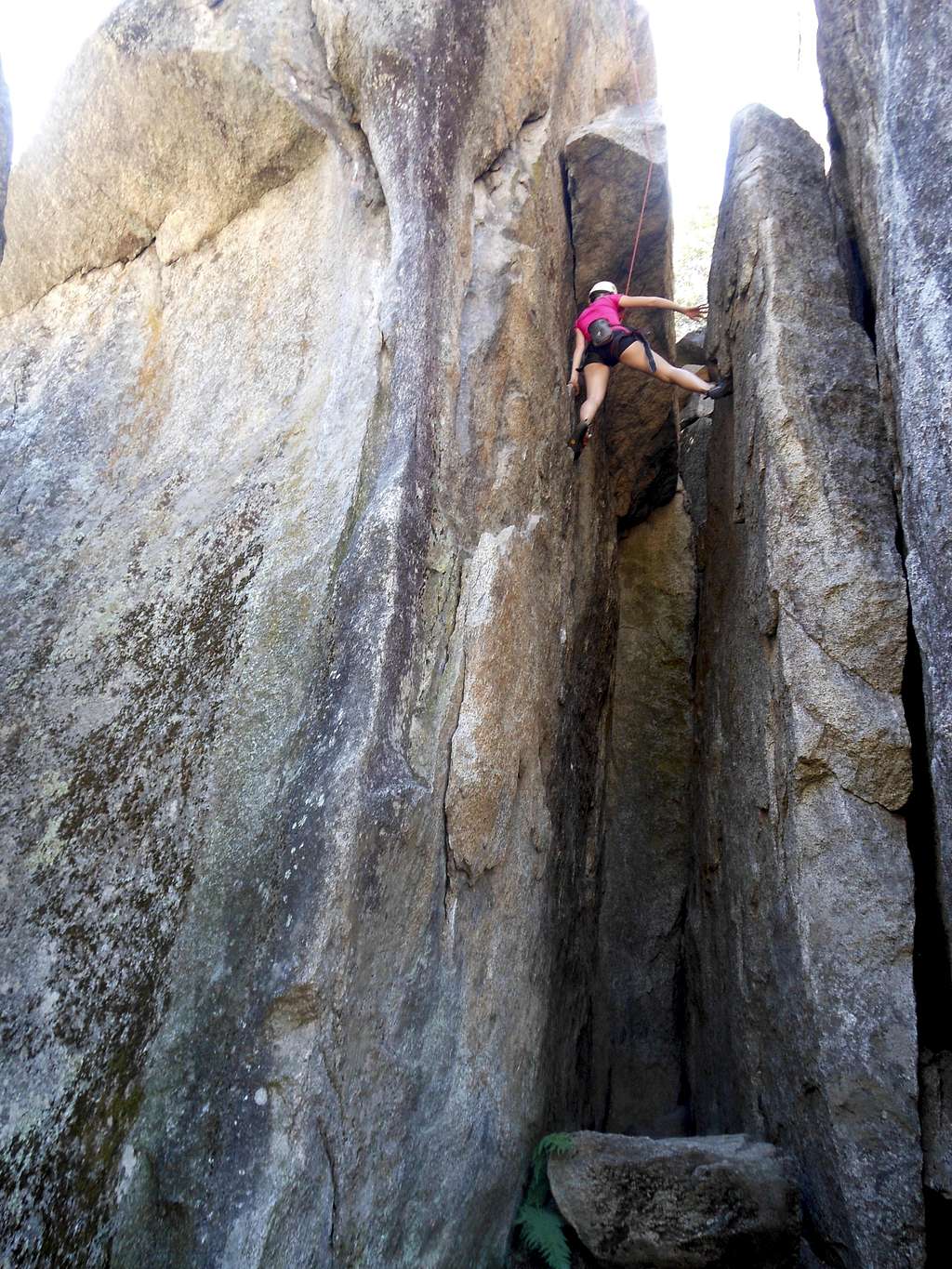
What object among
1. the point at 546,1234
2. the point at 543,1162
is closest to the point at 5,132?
the point at 543,1162

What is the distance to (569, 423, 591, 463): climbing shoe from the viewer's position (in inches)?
256

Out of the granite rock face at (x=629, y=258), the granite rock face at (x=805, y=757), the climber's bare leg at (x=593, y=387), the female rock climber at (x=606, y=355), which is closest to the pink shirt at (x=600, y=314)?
the female rock climber at (x=606, y=355)

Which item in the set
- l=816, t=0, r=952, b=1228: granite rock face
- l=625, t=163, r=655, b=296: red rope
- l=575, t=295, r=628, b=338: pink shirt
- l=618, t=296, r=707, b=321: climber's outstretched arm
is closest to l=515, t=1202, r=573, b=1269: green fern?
l=816, t=0, r=952, b=1228: granite rock face

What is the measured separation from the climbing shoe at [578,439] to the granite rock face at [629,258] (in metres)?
1.13

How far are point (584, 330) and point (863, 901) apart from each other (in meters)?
4.48

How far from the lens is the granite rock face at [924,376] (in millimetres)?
4164

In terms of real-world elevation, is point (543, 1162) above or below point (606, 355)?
below

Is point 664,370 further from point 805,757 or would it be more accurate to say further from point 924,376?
point 805,757

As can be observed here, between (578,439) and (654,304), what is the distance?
182 centimetres

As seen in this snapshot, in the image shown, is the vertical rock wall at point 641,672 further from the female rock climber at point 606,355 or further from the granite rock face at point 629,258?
the female rock climber at point 606,355

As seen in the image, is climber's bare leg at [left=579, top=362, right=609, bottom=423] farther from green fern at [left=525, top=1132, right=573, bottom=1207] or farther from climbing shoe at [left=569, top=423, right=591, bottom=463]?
green fern at [left=525, top=1132, right=573, bottom=1207]

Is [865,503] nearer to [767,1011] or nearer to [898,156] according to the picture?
[898,156]

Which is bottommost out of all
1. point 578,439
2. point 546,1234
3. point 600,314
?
point 546,1234

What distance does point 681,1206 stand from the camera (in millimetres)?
4180
